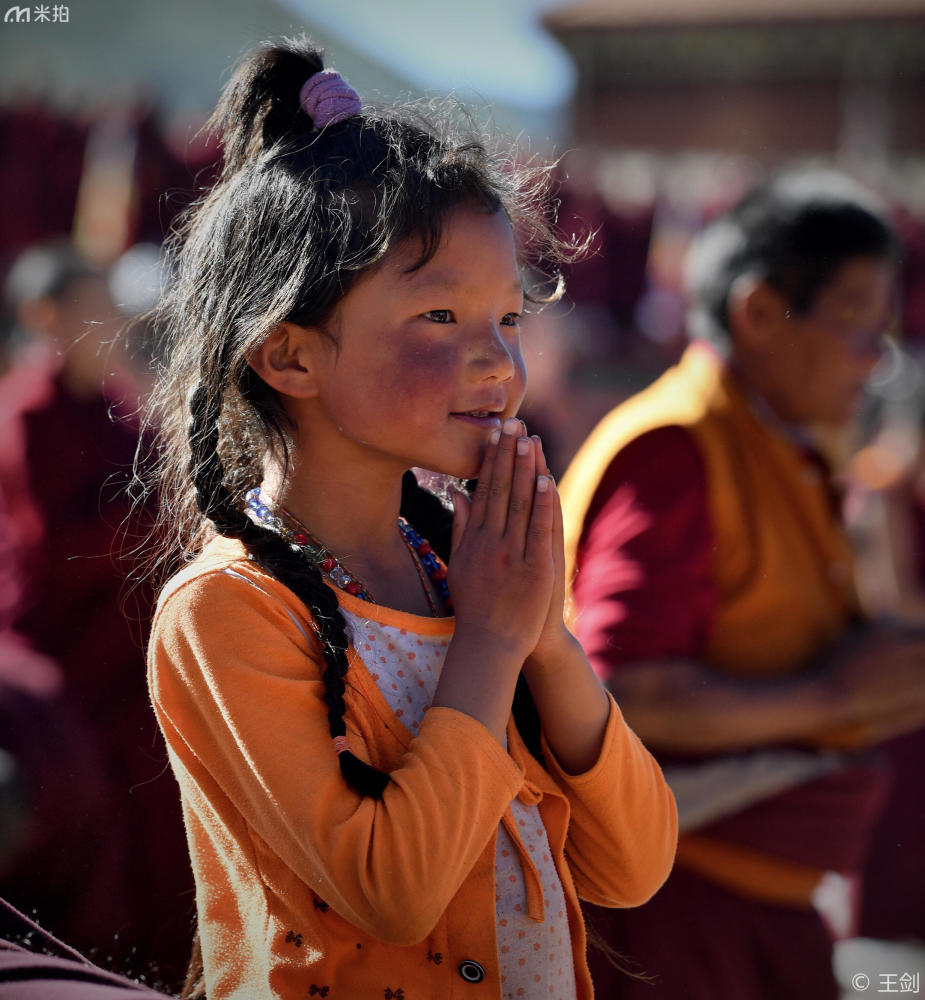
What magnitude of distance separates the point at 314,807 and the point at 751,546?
3.01ft

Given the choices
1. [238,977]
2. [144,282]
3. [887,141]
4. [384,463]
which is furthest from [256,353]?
[887,141]

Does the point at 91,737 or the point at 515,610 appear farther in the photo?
the point at 91,737

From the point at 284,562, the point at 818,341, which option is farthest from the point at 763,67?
the point at 284,562

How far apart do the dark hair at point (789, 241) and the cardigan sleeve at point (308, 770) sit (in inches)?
42.6

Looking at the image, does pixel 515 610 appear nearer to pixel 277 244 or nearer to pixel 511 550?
pixel 511 550

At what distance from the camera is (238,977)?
2.91 ft

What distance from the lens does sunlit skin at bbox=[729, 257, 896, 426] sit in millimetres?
1600

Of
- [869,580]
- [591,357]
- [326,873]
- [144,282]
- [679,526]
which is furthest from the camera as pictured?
[591,357]

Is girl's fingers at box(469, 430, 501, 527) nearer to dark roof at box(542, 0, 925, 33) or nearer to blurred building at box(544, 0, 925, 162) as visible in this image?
dark roof at box(542, 0, 925, 33)

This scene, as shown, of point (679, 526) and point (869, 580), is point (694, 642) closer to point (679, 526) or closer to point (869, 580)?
point (679, 526)

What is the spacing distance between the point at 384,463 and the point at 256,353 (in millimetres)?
146

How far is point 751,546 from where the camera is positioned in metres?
1.52

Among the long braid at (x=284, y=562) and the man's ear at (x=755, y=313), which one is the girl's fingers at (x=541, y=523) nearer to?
the long braid at (x=284, y=562)

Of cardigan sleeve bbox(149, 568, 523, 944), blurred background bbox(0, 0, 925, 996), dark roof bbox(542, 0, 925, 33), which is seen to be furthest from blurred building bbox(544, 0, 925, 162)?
cardigan sleeve bbox(149, 568, 523, 944)
